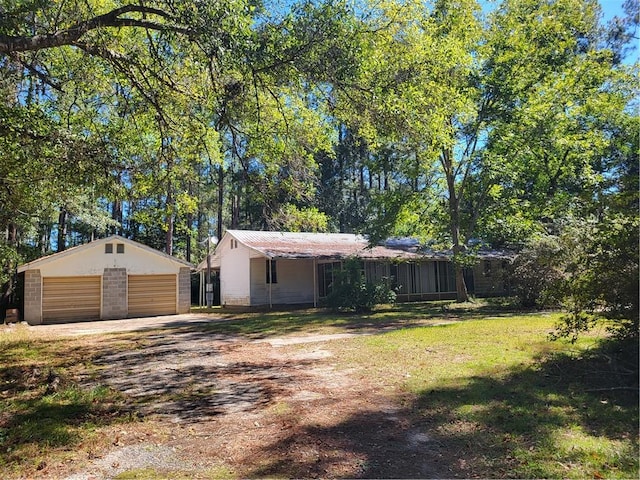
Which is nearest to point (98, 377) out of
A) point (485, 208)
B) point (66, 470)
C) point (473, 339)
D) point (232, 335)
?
point (66, 470)

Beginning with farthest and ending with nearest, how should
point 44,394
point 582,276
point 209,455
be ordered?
point 44,394, point 582,276, point 209,455

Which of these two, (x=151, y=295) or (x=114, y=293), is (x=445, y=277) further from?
(x=114, y=293)

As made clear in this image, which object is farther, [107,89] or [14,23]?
[107,89]

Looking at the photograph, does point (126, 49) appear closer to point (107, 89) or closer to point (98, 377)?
point (107, 89)

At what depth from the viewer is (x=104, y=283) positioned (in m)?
20.7

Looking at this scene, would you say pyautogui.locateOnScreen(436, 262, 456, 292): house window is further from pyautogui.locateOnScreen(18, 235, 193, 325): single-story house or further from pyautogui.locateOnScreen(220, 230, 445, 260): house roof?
pyautogui.locateOnScreen(18, 235, 193, 325): single-story house

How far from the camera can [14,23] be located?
272 inches

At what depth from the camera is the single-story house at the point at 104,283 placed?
1959 cm

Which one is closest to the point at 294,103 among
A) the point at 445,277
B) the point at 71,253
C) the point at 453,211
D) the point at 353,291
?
the point at 353,291

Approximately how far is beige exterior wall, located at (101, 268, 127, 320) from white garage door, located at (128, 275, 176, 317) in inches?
15.1

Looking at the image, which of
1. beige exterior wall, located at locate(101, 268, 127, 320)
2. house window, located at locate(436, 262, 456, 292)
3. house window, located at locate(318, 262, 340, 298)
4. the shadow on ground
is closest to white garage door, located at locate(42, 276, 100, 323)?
beige exterior wall, located at locate(101, 268, 127, 320)

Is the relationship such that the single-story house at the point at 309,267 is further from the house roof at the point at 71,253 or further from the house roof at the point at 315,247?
the house roof at the point at 71,253

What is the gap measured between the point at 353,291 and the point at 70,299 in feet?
40.3

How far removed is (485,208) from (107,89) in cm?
1597
